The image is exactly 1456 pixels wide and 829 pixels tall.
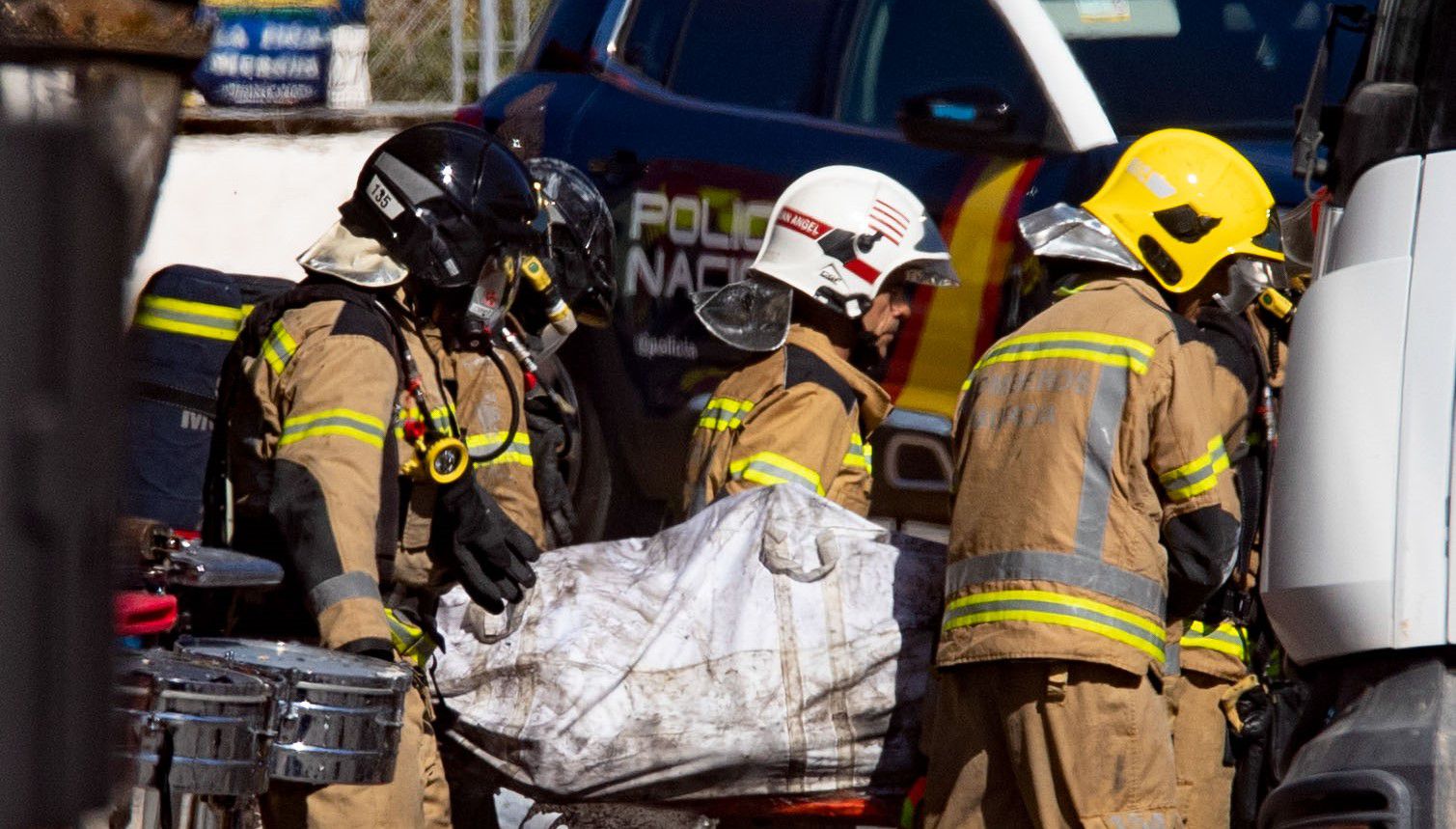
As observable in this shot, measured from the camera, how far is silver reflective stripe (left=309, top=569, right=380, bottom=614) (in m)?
4.07

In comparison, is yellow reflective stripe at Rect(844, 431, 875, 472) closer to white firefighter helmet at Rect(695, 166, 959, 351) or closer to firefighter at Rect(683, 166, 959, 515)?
firefighter at Rect(683, 166, 959, 515)

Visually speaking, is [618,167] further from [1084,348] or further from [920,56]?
[1084,348]

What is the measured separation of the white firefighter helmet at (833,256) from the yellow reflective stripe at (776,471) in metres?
0.40

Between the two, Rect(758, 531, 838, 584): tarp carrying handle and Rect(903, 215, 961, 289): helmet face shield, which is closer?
Rect(758, 531, 838, 584): tarp carrying handle

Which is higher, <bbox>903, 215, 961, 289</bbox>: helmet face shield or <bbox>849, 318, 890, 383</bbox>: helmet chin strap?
<bbox>903, 215, 961, 289</bbox>: helmet face shield

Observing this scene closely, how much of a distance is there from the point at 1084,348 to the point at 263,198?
8369 mm

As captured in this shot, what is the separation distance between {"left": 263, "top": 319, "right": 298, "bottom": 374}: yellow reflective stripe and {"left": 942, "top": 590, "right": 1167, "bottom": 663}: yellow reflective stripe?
1.49 meters

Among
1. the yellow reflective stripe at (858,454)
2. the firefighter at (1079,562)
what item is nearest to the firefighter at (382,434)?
the yellow reflective stripe at (858,454)

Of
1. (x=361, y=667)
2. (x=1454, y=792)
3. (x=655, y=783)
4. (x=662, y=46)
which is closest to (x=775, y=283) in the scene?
(x=655, y=783)

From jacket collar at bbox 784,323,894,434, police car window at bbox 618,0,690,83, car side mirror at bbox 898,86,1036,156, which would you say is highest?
police car window at bbox 618,0,690,83

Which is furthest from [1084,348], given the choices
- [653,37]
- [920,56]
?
[653,37]

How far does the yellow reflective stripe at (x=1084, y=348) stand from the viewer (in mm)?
3969

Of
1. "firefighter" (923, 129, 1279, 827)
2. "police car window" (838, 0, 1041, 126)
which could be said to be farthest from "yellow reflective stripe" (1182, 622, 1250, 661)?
"police car window" (838, 0, 1041, 126)

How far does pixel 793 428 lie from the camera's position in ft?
15.4
